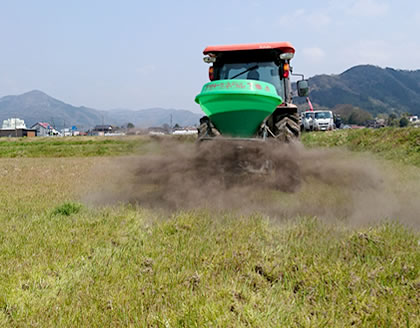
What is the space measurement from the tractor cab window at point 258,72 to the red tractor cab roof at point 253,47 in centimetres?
39

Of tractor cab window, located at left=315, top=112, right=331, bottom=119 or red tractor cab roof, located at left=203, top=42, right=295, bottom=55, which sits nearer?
red tractor cab roof, located at left=203, top=42, right=295, bottom=55

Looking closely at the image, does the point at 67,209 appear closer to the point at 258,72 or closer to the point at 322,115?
the point at 258,72

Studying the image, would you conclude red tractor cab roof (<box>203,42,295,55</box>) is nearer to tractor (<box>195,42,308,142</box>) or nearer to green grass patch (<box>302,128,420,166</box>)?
tractor (<box>195,42,308,142</box>)

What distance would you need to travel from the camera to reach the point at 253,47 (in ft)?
24.5

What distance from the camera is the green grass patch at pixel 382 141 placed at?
12.1 meters

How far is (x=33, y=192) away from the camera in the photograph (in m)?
7.21

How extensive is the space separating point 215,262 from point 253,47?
17.9 feet

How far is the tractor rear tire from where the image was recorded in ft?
23.7

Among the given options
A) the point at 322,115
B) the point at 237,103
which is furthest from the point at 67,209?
the point at 322,115

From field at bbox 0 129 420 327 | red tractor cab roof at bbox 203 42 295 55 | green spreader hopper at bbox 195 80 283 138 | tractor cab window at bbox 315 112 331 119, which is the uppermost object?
tractor cab window at bbox 315 112 331 119

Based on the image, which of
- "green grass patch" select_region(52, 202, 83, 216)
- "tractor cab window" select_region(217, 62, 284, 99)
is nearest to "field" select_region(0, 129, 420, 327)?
"green grass patch" select_region(52, 202, 83, 216)

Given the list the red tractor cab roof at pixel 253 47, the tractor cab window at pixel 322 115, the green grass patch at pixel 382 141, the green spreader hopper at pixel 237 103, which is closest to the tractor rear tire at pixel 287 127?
the green spreader hopper at pixel 237 103

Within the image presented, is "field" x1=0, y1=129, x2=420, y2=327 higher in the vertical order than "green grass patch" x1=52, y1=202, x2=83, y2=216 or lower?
lower

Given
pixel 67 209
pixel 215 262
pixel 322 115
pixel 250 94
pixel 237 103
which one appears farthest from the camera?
pixel 322 115
